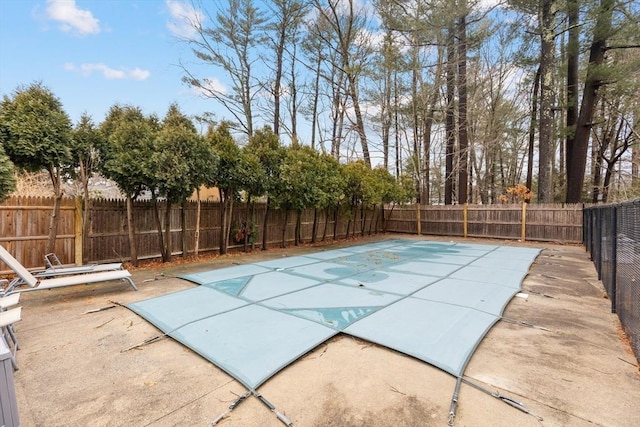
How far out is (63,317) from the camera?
3590mm

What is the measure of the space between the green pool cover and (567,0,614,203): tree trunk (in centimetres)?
801

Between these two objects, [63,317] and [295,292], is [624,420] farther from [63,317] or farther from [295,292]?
[63,317]

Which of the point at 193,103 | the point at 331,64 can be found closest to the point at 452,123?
→ the point at 331,64

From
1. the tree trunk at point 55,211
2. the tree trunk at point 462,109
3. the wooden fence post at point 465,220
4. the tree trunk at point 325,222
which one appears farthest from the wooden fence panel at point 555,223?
the tree trunk at point 55,211

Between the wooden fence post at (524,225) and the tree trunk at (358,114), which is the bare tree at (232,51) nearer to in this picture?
the tree trunk at (358,114)

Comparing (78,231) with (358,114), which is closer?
(78,231)

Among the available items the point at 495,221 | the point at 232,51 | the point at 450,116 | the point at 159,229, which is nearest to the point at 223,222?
the point at 159,229

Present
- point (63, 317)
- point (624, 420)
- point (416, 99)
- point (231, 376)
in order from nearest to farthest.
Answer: point (624, 420) → point (231, 376) → point (63, 317) → point (416, 99)

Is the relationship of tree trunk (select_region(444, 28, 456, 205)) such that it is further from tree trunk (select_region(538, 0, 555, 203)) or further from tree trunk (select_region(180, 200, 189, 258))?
tree trunk (select_region(180, 200, 189, 258))

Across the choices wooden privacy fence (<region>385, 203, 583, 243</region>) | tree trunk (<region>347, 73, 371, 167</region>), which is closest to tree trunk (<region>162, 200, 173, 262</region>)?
tree trunk (<region>347, 73, 371, 167</region>)

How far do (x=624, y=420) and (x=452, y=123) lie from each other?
14.6 m

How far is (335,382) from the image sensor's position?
7.31ft

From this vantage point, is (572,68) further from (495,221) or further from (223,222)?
(223,222)

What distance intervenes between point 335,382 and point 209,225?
22.0 feet
